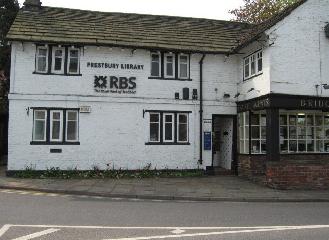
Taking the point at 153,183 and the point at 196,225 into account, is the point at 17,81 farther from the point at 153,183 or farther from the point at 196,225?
the point at 196,225


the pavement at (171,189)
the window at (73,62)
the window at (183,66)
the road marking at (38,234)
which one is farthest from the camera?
the window at (183,66)

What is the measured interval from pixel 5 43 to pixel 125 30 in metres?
11.6

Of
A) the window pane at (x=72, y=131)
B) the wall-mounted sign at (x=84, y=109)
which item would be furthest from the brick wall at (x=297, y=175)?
the window pane at (x=72, y=131)

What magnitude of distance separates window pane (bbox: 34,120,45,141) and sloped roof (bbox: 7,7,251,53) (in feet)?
12.3

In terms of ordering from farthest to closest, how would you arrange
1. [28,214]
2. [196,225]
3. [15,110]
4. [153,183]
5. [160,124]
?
[160,124]
[15,110]
[153,183]
[28,214]
[196,225]

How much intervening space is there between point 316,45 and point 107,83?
9487mm

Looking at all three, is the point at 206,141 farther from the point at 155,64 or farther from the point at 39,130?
the point at 39,130

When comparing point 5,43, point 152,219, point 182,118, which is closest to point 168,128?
point 182,118

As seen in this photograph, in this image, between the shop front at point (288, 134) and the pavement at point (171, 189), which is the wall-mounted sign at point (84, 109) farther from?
the shop front at point (288, 134)

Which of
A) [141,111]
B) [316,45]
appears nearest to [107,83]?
[141,111]

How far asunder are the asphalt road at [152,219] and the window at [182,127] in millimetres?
7457

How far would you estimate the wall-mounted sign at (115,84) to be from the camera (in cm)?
1950

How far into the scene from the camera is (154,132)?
2003cm

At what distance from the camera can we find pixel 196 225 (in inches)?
356
